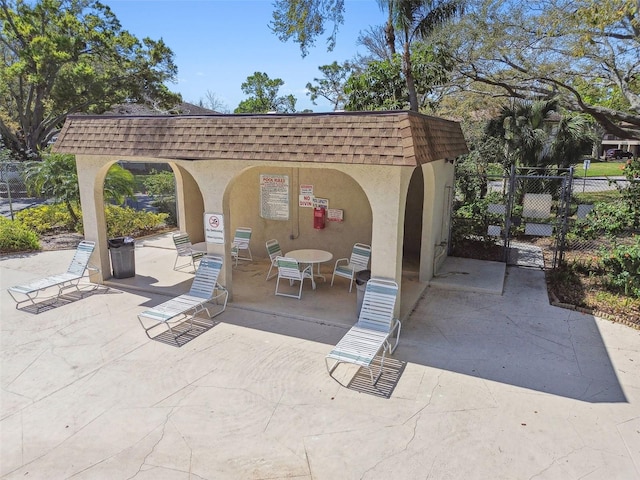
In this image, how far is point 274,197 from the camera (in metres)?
11.1

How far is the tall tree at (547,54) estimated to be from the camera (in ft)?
48.4

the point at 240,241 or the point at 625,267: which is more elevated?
the point at 240,241

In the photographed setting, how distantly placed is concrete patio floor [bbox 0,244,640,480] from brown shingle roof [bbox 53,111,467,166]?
288cm

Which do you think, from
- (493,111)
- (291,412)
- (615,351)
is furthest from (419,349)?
(493,111)

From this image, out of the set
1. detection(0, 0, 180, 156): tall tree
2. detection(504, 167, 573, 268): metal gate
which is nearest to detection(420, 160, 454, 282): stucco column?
detection(504, 167, 573, 268): metal gate

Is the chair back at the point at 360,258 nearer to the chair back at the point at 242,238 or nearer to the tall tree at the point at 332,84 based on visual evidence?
the chair back at the point at 242,238

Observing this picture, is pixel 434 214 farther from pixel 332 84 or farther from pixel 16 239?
pixel 332 84

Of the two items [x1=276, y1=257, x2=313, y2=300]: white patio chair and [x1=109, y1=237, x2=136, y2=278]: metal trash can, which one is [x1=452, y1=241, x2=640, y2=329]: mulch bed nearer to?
[x1=276, y1=257, x2=313, y2=300]: white patio chair

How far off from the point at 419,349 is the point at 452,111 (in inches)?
765

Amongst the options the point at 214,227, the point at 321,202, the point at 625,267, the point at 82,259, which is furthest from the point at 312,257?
the point at 625,267

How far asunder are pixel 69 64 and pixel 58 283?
2394cm

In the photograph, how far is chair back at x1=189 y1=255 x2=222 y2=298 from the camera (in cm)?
802

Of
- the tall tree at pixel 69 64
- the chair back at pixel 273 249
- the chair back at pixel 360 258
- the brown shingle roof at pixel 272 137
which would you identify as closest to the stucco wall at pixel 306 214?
the chair back at pixel 273 249

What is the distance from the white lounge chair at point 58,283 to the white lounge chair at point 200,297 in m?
2.26
